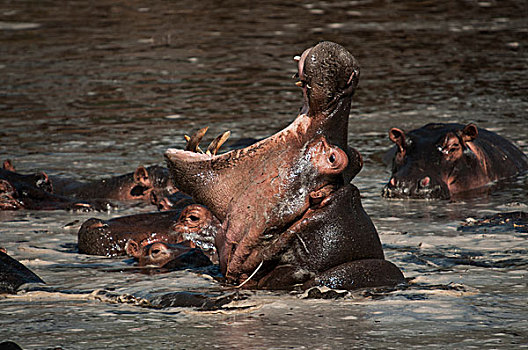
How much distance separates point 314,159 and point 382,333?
3.42 feet

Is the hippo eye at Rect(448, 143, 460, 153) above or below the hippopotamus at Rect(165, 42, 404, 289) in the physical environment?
below

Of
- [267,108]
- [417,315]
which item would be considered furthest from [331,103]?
[267,108]

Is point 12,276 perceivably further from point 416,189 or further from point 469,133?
point 469,133

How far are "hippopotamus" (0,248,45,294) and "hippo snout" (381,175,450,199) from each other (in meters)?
3.58

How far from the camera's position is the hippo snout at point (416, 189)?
7.74 metres

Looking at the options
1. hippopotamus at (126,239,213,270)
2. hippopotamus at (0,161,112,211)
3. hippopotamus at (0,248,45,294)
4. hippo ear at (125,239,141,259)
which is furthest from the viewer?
hippopotamus at (0,161,112,211)

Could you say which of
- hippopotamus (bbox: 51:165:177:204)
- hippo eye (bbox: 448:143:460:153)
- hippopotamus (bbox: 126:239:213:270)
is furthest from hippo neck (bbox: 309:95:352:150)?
hippo eye (bbox: 448:143:460:153)

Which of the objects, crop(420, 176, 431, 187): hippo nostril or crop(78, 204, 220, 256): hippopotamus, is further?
crop(420, 176, 431, 187): hippo nostril

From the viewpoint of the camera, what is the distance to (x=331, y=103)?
4.58 meters

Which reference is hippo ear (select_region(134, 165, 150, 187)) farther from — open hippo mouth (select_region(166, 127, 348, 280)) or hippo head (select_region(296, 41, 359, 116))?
hippo head (select_region(296, 41, 359, 116))

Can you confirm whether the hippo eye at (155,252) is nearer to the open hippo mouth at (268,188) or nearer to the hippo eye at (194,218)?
the hippo eye at (194,218)

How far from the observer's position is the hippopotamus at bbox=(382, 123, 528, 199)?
307 inches

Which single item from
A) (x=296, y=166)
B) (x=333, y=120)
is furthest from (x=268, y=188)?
(x=333, y=120)

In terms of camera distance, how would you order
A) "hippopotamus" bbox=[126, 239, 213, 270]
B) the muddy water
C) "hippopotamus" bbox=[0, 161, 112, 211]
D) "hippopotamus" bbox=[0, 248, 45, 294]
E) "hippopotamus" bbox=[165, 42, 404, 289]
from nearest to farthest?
the muddy water, "hippopotamus" bbox=[165, 42, 404, 289], "hippopotamus" bbox=[0, 248, 45, 294], "hippopotamus" bbox=[126, 239, 213, 270], "hippopotamus" bbox=[0, 161, 112, 211]
